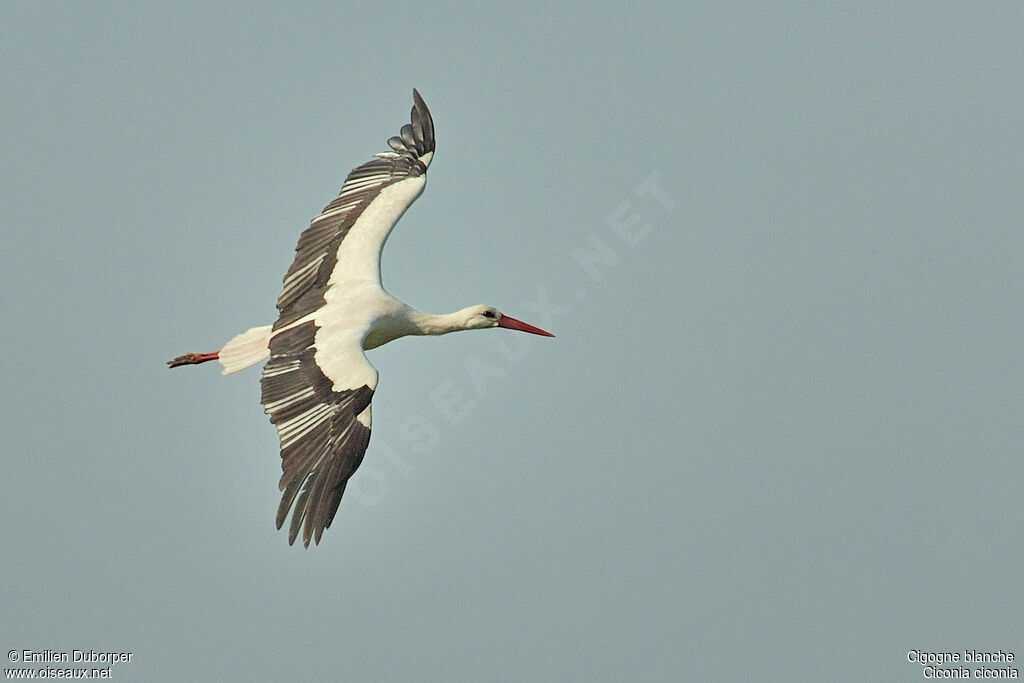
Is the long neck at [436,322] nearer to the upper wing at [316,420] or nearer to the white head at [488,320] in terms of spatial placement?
the white head at [488,320]

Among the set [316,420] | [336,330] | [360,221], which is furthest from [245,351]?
[316,420]

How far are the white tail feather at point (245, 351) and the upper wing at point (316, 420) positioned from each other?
0.63 metres

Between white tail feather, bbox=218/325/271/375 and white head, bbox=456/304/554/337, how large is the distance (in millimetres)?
2142

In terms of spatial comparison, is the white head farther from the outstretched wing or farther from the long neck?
the outstretched wing

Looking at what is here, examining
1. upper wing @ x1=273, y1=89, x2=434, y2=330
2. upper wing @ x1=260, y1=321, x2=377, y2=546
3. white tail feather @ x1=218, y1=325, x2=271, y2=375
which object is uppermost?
upper wing @ x1=273, y1=89, x2=434, y2=330

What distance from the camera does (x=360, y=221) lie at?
50.0ft

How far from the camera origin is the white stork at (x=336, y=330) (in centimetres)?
1189

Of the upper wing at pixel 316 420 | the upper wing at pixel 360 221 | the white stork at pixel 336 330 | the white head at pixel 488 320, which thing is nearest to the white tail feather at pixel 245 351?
the white stork at pixel 336 330

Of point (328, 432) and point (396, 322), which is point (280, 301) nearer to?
point (396, 322)

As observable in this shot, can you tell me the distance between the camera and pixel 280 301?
1445cm

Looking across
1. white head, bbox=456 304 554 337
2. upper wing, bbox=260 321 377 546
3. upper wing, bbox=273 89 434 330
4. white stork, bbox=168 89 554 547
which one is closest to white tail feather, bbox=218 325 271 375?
white stork, bbox=168 89 554 547

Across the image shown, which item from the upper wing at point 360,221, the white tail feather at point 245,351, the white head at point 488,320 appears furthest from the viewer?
the white head at point 488,320

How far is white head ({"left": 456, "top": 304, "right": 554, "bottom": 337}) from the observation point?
50.5ft

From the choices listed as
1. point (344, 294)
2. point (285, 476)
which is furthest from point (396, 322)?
point (285, 476)
